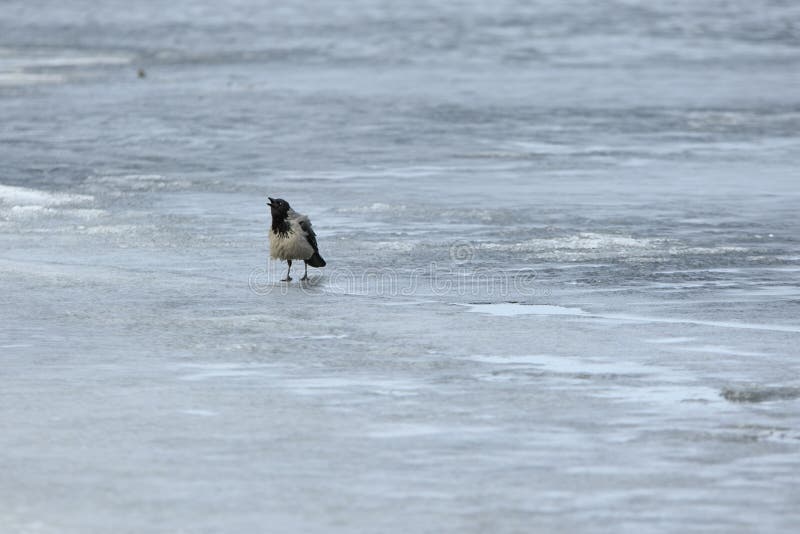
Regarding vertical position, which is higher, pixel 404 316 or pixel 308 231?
pixel 308 231

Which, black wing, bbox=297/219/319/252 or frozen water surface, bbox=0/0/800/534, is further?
black wing, bbox=297/219/319/252

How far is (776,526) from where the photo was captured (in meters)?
5.73

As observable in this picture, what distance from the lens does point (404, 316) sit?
9539 millimetres

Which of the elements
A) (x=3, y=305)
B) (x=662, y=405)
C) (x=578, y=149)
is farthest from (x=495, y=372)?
(x=578, y=149)

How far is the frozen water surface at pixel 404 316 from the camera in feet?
20.2

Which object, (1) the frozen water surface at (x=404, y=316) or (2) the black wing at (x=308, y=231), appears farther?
(2) the black wing at (x=308, y=231)

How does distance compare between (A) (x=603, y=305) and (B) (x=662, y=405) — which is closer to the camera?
(B) (x=662, y=405)

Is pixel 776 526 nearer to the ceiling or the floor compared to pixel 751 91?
nearer to the floor

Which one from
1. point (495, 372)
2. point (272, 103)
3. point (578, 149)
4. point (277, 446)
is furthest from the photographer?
point (272, 103)

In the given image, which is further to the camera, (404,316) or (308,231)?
(308,231)

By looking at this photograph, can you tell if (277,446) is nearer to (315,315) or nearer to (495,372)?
(495,372)

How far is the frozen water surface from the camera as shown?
616 cm

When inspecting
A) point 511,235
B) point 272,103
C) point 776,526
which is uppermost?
point 272,103

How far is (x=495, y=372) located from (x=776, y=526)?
8.39ft
